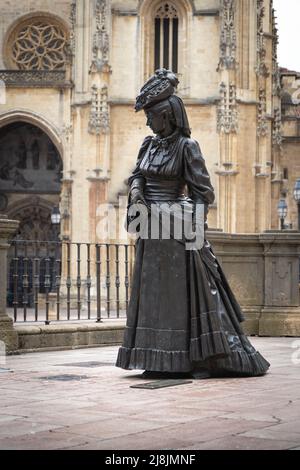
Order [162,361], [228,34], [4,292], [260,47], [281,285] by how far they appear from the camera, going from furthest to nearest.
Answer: [260,47] → [228,34] → [281,285] → [4,292] → [162,361]

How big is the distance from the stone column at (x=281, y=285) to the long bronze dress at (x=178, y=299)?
5.58 metres

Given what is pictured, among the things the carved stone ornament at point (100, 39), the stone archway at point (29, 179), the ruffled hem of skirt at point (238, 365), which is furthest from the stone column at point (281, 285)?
the stone archway at point (29, 179)

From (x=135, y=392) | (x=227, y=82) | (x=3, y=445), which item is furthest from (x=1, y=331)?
(x=227, y=82)

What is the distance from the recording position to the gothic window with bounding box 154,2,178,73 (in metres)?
39.7

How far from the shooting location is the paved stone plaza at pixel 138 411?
5.56m

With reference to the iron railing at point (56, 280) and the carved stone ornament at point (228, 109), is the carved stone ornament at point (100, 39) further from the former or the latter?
the iron railing at point (56, 280)

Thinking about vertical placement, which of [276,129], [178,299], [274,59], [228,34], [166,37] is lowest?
[178,299]

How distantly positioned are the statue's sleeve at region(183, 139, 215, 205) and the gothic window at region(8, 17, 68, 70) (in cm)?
3752

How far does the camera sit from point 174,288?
8.59 m

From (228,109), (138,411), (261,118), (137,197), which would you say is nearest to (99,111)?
(228,109)

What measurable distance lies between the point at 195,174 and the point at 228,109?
30.0 meters

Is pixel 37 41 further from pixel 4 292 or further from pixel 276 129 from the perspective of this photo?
pixel 4 292

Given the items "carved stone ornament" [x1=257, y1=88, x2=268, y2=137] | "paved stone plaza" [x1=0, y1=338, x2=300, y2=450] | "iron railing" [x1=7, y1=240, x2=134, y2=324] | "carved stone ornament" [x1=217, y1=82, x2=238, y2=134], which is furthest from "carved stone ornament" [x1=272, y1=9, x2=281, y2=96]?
"paved stone plaza" [x1=0, y1=338, x2=300, y2=450]

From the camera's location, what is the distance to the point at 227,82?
38219mm
